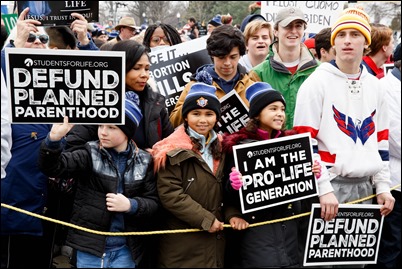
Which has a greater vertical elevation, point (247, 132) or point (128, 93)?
point (128, 93)

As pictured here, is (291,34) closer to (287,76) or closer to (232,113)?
(287,76)

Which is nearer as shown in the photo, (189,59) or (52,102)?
(52,102)

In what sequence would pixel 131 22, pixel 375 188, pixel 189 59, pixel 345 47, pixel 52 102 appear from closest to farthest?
pixel 52 102
pixel 345 47
pixel 375 188
pixel 189 59
pixel 131 22

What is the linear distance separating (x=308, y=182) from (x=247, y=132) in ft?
1.94

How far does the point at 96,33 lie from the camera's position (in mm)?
11375

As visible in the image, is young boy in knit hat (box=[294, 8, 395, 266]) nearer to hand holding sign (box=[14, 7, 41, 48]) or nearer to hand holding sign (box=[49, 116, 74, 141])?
hand holding sign (box=[49, 116, 74, 141])

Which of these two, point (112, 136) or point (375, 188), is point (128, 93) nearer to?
point (112, 136)

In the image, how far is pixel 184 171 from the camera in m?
3.84

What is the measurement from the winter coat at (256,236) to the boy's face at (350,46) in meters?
0.91

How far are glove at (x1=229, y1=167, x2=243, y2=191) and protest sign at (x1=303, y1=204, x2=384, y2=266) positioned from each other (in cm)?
68

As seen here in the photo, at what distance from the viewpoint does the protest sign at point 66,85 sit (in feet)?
11.4

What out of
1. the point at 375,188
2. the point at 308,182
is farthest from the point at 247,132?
the point at 375,188

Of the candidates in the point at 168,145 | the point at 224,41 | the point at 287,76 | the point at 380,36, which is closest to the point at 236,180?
the point at 168,145

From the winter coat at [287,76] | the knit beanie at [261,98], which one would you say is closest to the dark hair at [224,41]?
the winter coat at [287,76]
